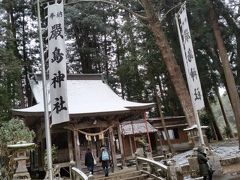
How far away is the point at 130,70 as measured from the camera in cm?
3005

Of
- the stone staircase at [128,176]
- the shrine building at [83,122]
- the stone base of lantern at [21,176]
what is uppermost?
the shrine building at [83,122]

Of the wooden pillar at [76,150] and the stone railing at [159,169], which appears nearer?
the stone railing at [159,169]

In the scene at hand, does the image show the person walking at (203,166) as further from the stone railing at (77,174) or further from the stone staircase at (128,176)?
the stone railing at (77,174)

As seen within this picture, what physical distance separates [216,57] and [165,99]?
901 cm

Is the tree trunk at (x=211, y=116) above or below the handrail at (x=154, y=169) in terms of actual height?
above

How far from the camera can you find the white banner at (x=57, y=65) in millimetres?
8625

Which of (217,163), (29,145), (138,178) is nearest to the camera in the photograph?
(29,145)

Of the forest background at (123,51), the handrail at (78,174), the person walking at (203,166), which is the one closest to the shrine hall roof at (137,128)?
the forest background at (123,51)

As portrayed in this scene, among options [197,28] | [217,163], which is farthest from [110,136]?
[197,28]

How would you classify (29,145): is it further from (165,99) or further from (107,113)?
(165,99)

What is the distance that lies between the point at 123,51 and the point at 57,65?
89.4 ft

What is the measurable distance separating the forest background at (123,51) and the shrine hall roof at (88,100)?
3891 mm

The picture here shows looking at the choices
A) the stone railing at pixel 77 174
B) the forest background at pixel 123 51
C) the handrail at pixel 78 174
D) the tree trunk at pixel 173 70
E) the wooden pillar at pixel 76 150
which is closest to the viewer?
the stone railing at pixel 77 174

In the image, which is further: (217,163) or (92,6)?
(92,6)
